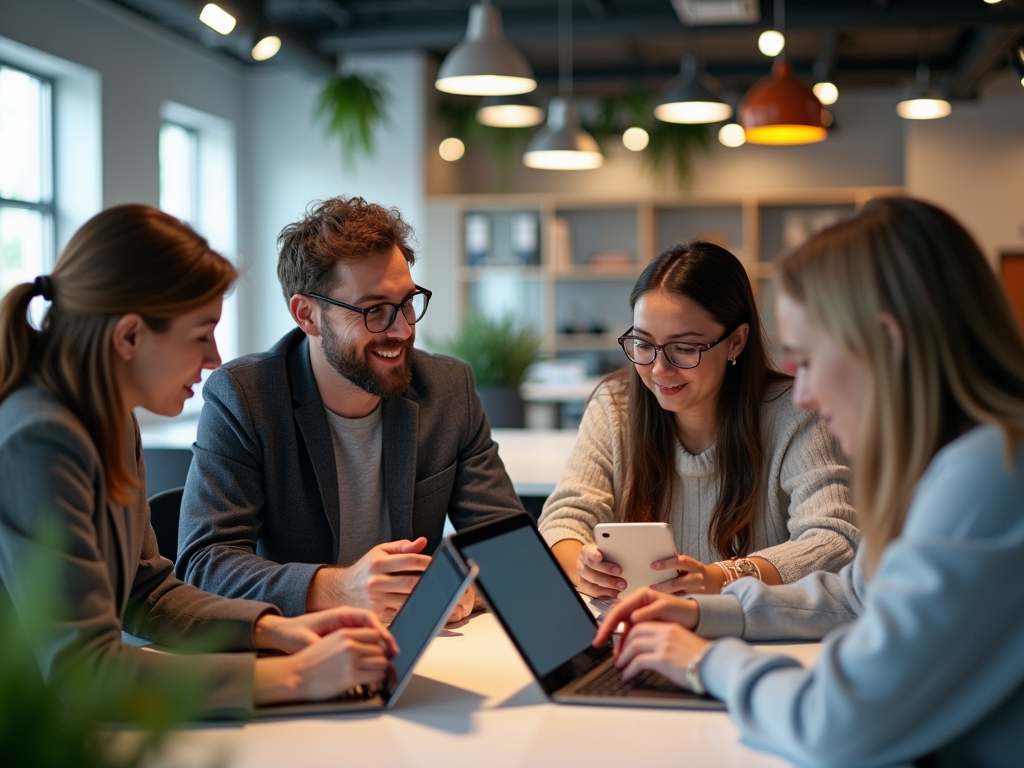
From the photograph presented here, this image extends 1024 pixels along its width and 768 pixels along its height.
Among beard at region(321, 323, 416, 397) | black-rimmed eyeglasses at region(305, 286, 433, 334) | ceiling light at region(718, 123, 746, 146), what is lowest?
beard at region(321, 323, 416, 397)

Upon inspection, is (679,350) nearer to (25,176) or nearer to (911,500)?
(911,500)

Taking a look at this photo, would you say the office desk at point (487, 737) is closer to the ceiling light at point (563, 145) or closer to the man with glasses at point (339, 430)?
the man with glasses at point (339, 430)

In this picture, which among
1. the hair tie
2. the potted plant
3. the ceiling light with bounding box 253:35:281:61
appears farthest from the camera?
the potted plant

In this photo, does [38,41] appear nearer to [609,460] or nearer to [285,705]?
[609,460]

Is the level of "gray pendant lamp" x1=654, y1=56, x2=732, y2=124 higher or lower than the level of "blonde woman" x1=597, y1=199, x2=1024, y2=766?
higher

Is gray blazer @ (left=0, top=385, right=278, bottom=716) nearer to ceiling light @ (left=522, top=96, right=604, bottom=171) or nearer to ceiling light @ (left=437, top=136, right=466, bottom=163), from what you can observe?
ceiling light @ (left=522, top=96, right=604, bottom=171)

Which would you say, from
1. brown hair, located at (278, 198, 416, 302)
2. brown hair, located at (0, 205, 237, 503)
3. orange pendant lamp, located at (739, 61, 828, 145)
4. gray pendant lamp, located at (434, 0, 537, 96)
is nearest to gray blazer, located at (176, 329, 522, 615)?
brown hair, located at (278, 198, 416, 302)

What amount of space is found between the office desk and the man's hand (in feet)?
0.85

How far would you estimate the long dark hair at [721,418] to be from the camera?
2184 millimetres

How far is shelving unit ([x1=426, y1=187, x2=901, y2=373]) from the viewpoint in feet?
27.2

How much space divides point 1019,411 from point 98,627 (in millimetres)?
1117

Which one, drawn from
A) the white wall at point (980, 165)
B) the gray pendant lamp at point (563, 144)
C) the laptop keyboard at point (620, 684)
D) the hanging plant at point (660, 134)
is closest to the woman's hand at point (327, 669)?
the laptop keyboard at point (620, 684)

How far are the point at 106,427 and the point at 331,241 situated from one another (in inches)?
34.3

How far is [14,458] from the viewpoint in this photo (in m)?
1.31
